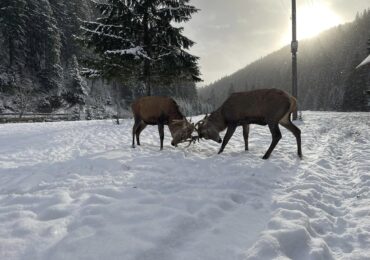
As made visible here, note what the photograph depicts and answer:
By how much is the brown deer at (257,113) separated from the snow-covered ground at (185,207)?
0.81m

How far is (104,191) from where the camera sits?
14.5 feet

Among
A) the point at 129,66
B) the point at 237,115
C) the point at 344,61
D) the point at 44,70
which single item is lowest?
the point at 237,115

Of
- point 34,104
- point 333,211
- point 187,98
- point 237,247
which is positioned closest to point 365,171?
point 333,211

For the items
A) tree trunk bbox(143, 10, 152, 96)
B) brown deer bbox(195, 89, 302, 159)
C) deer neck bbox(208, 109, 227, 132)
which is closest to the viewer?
brown deer bbox(195, 89, 302, 159)

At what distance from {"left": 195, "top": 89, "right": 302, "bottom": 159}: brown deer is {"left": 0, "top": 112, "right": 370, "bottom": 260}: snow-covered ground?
0.81m

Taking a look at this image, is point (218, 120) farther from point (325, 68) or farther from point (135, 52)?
point (325, 68)

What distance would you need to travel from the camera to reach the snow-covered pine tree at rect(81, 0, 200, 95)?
15.9 m

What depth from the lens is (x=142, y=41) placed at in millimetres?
17328

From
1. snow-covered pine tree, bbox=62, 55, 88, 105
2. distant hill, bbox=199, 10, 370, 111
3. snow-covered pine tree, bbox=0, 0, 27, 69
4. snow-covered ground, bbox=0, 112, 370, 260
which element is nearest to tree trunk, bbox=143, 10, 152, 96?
snow-covered ground, bbox=0, 112, 370, 260

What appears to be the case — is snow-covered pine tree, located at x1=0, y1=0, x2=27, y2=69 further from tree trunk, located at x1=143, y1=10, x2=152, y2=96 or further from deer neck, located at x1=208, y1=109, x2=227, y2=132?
deer neck, located at x1=208, y1=109, x2=227, y2=132

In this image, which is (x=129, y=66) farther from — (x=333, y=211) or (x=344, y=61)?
(x=344, y=61)

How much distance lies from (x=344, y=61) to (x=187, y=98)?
7246cm

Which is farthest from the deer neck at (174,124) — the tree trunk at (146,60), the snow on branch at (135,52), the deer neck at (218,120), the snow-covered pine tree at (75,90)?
the snow-covered pine tree at (75,90)

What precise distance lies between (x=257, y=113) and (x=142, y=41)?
458 inches
